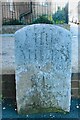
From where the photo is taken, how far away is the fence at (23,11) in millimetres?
15820

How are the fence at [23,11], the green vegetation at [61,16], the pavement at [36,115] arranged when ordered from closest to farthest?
the pavement at [36,115]
the fence at [23,11]
the green vegetation at [61,16]

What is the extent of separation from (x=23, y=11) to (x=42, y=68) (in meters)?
13.2

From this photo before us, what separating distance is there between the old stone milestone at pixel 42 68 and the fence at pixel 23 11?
36.3 feet

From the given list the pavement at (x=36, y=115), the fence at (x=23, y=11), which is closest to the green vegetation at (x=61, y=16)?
the fence at (x=23, y=11)

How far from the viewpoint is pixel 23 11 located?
17.0 metres

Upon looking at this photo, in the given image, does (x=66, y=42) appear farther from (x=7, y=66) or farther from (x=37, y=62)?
(x=7, y=66)

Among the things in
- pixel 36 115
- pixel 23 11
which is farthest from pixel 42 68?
pixel 23 11

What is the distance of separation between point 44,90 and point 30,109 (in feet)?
0.98

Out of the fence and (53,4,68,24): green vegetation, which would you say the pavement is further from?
(53,4,68,24): green vegetation

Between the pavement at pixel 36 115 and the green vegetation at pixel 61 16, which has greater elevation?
the green vegetation at pixel 61 16

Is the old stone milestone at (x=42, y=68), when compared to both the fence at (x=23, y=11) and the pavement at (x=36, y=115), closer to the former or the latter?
the pavement at (x=36, y=115)

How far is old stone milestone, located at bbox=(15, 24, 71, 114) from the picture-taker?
399 cm

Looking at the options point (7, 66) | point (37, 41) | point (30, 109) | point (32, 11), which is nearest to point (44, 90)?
point (30, 109)

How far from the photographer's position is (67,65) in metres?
4.05
